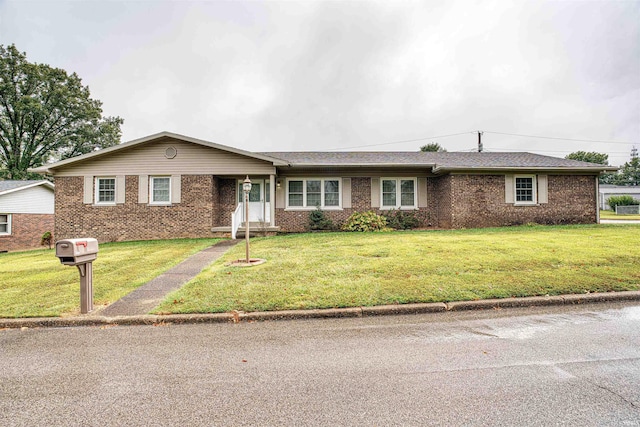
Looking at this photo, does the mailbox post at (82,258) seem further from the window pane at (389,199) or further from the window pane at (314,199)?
the window pane at (389,199)

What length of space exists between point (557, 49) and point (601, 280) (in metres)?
18.5

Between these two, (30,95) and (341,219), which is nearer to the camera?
(341,219)

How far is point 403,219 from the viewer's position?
1537cm

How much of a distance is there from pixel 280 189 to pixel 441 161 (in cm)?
862

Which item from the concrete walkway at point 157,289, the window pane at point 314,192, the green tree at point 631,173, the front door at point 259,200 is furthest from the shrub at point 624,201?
the concrete walkway at point 157,289

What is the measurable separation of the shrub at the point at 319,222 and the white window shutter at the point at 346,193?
117cm

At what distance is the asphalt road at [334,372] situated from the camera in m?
2.29

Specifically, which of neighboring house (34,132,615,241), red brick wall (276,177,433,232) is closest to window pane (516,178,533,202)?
neighboring house (34,132,615,241)

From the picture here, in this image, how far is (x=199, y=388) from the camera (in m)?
2.70

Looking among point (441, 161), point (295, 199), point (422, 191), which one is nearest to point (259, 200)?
point (295, 199)

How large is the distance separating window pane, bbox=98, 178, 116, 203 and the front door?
5.68 meters

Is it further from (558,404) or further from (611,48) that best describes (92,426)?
(611,48)

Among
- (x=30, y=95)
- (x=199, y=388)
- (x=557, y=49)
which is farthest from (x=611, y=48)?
(x=30, y=95)

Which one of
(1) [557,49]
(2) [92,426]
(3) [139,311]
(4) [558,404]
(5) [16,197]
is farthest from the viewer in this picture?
(5) [16,197]
